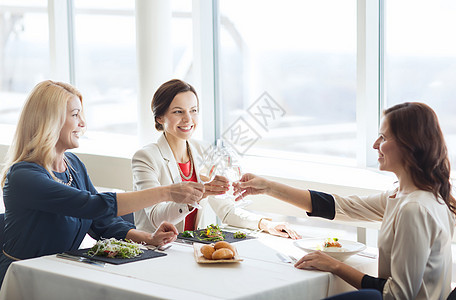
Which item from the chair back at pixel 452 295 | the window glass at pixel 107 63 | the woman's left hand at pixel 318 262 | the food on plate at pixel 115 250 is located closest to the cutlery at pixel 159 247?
the food on plate at pixel 115 250

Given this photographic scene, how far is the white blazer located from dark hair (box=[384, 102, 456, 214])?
39.7 inches

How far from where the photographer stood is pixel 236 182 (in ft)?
8.64

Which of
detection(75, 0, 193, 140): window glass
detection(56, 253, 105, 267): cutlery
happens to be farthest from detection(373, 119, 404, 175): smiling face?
detection(75, 0, 193, 140): window glass

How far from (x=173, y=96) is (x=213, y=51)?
1.41m

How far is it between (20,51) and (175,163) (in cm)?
371

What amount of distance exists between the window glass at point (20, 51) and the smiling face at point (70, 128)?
360 cm

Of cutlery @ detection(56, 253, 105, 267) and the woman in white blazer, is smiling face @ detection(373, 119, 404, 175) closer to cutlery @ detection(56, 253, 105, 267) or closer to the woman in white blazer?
the woman in white blazer

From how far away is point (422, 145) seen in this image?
7.36ft

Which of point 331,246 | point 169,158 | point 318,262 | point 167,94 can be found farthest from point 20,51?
point 318,262

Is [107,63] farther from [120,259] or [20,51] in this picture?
[120,259]

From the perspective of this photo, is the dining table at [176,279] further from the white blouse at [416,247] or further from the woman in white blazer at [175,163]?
the woman in white blazer at [175,163]

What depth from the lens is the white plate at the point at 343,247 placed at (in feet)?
8.15

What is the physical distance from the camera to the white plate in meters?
2.48

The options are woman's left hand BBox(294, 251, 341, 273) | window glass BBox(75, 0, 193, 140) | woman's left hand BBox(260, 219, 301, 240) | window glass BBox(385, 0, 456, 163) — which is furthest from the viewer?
window glass BBox(75, 0, 193, 140)
